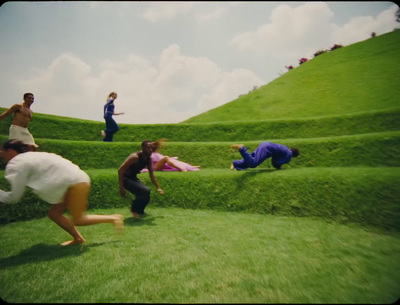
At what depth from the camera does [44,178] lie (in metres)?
2.55

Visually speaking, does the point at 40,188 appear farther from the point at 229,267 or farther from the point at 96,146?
the point at 96,146

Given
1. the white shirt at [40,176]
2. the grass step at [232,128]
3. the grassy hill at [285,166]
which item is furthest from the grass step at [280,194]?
the grass step at [232,128]

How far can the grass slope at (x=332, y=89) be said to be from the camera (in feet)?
42.6

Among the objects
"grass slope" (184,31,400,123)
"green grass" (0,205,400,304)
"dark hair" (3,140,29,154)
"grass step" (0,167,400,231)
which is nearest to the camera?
"green grass" (0,205,400,304)

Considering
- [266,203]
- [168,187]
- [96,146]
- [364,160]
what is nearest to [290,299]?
[266,203]

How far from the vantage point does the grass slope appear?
512 inches

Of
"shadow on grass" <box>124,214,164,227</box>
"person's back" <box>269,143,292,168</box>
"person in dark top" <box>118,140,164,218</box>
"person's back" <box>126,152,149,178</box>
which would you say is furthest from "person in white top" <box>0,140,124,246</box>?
"person's back" <box>269,143,292,168</box>

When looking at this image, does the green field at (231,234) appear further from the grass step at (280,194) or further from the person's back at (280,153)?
the person's back at (280,153)

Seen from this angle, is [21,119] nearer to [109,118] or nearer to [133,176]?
[109,118]

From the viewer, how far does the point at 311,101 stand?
14.8 m

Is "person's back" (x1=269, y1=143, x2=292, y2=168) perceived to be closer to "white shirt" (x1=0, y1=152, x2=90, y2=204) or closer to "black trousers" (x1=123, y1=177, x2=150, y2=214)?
"black trousers" (x1=123, y1=177, x2=150, y2=214)

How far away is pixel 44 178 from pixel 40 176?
6cm

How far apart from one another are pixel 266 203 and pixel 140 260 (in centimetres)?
313

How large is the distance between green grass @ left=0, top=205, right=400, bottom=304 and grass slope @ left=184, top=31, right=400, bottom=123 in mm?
11822
